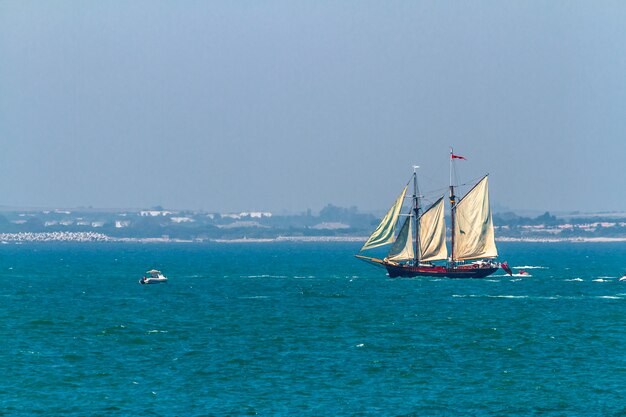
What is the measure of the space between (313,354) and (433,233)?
98.2 meters

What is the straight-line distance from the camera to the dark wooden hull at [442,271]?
7205 inches

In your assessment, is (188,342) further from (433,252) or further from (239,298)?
(433,252)

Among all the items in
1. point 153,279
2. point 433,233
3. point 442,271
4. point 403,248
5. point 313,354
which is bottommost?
point 313,354

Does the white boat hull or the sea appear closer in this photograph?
the sea

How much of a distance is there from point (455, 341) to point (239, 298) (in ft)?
177

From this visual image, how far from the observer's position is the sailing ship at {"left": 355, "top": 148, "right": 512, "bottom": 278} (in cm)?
17550

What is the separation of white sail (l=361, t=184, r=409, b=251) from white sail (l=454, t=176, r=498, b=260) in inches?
408

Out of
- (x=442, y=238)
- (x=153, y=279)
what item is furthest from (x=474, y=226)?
(x=153, y=279)

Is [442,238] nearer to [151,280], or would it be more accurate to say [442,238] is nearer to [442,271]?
[442,271]

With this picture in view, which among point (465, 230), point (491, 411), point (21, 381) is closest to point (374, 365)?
point (491, 411)

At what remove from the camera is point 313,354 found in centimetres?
8481

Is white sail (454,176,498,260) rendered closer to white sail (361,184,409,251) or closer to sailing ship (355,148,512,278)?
sailing ship (355,148,512,278)

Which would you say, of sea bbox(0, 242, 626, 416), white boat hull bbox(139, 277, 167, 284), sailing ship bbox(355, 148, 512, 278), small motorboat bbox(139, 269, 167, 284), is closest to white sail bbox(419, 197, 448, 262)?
sailing ship bbox(355, 148, 512, 278)

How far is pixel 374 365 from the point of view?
7931 centimetres
